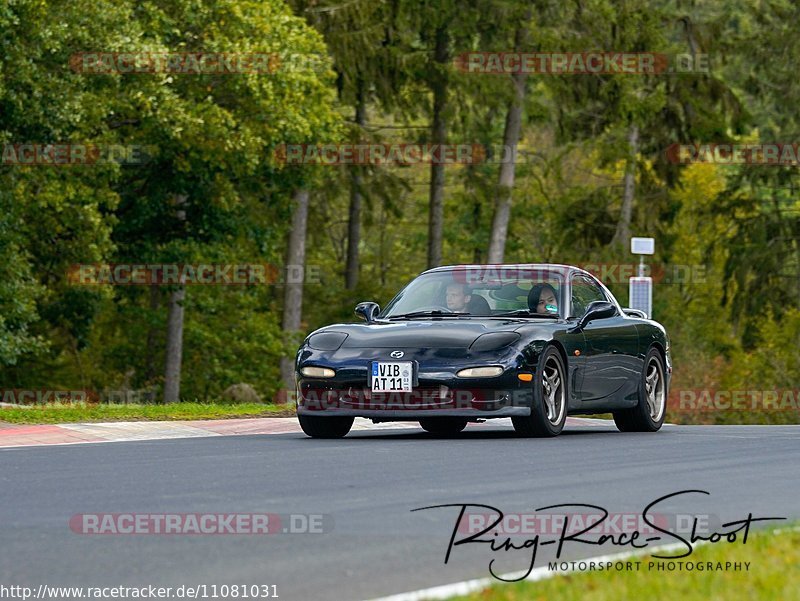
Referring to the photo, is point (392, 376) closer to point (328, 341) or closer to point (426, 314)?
point (328, 341)

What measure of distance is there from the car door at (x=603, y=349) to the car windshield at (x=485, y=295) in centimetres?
33

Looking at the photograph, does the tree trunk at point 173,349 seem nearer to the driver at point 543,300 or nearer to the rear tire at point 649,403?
the rear tire at point 649,403

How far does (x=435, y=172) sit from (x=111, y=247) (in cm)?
1597

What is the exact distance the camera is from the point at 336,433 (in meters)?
15.9

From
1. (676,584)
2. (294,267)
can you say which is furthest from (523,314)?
(294,267)

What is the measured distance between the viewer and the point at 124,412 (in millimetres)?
19281

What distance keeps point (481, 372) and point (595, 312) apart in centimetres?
191

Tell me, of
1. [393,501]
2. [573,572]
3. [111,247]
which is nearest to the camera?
[573,572]

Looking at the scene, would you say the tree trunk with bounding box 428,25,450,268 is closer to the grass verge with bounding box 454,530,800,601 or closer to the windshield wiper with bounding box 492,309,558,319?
the windshield wiper with bounding box 492,309,558,319

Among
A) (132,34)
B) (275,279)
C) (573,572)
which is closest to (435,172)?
(275,279)

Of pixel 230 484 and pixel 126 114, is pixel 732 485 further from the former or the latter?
pixel 126 114

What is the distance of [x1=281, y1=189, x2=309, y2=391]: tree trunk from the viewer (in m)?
44.4

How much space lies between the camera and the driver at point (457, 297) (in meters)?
16.2

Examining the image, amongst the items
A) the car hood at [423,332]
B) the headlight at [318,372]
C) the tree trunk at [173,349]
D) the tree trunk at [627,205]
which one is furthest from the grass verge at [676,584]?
the tree trunk at [627,205]
